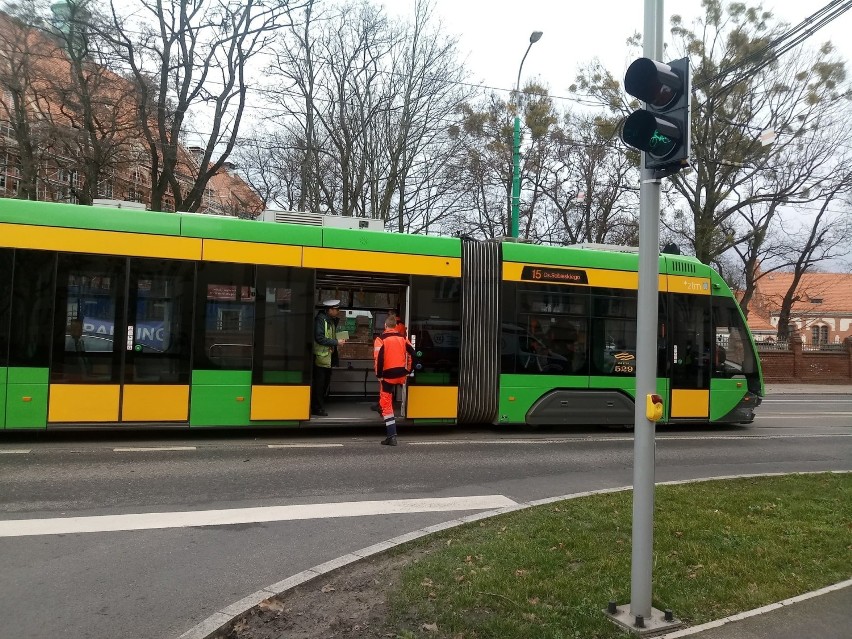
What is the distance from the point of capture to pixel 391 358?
385 inches

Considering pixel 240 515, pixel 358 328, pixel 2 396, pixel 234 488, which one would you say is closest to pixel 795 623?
pixel 240 515

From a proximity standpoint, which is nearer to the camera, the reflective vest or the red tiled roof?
the reflective vest

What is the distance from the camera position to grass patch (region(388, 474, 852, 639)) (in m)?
3.79

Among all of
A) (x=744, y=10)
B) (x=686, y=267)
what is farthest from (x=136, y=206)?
(x=744, y=10)

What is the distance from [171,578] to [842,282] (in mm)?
84432

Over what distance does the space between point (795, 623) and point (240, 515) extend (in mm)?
4440

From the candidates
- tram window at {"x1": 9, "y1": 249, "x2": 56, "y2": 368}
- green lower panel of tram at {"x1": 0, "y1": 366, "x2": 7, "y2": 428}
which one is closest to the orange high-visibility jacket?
tram window at {"x1": 9, "y1": 249, "x2": 56, "y2": 368}

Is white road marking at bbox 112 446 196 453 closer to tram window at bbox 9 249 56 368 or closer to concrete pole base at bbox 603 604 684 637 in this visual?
tram window at bbox 9 249 56 368

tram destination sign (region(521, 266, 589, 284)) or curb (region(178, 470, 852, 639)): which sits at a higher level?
tram destination sign (region(521, 266, 589, 284))

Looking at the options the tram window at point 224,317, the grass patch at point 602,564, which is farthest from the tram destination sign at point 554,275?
the grass patch at point 602,564

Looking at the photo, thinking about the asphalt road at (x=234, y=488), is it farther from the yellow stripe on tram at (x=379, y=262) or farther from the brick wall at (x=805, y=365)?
the brick wall at (x=805, y=365)

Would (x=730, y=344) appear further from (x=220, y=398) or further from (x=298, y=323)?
(x=220, y=398)

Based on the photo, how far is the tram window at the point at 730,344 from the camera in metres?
12.6

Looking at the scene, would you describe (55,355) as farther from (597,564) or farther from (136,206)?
(597,564)
